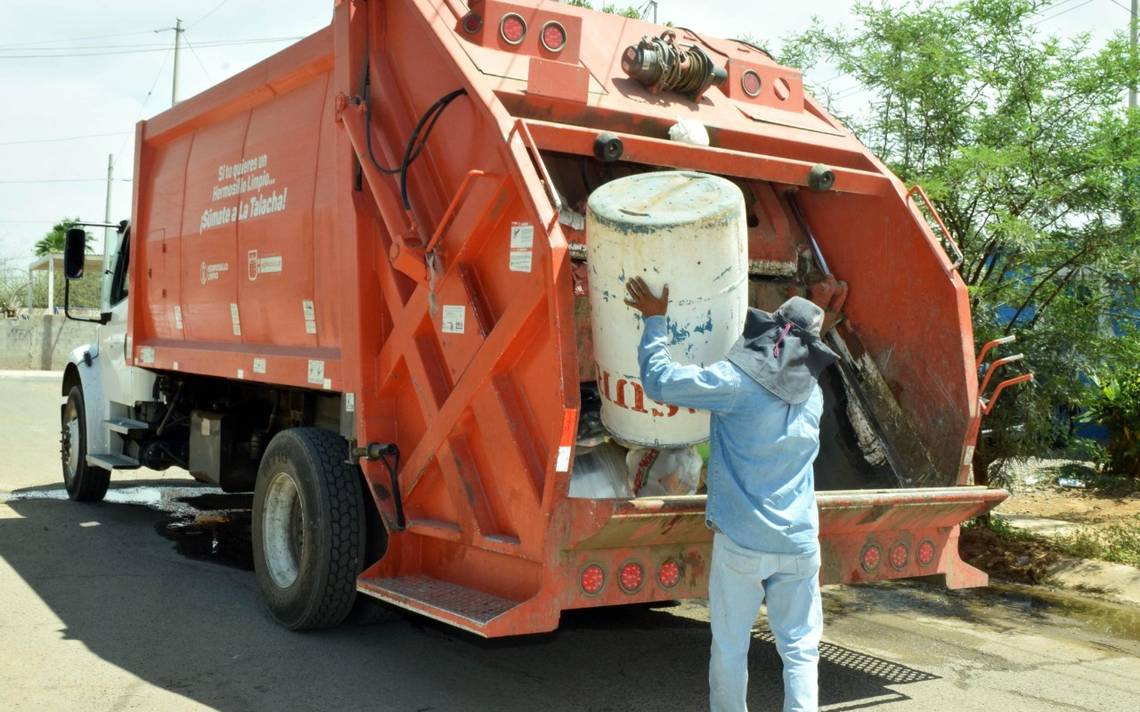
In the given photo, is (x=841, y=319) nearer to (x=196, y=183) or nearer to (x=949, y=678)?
(x=949, y=678)

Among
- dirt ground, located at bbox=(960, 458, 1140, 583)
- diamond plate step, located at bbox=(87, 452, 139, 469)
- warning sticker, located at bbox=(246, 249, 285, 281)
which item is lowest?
dirt ground, located at bbox=(960, 458, 1140, 583)

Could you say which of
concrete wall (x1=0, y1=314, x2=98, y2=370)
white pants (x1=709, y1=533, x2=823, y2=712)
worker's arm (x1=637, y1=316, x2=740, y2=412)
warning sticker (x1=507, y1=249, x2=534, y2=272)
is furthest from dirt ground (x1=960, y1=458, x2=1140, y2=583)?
concrete wall (x1=0, y1=314, x2=98, y2=370)

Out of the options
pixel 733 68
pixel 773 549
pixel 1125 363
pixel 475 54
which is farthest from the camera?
pixel 1125 363

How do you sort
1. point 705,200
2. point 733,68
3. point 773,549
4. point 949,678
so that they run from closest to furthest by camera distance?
1. point 773,549
2. point 705,200
3. point 949,678
4. point 733,68

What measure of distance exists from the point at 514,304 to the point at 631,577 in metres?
1.09

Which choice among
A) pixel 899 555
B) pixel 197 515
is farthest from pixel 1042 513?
pixel 197 515

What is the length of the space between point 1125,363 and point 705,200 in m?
4.40

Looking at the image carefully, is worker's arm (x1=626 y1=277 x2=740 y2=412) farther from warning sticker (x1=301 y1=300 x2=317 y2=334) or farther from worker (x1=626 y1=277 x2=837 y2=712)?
warning sticker (x1=301 y1=300 x2=317 y2=334)

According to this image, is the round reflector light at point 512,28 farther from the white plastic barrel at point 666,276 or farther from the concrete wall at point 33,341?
the concrete wall at point 33,341

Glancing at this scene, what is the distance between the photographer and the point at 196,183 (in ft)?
24.0

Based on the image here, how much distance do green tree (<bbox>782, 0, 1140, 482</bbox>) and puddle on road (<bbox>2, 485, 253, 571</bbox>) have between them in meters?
4.96

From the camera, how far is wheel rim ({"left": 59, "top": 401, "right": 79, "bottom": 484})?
30.0 feet

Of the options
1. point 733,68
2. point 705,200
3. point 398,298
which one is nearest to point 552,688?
point 398,298

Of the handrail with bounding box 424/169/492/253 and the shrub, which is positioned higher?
the handrail with bounding box 424/169/492/253
